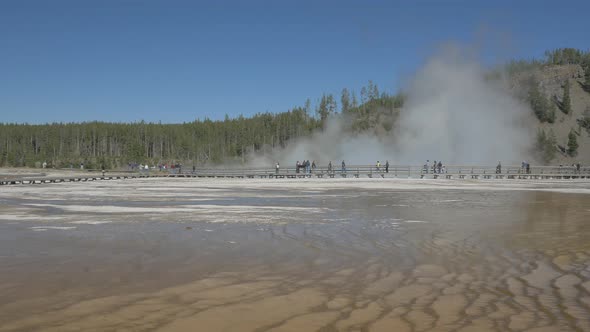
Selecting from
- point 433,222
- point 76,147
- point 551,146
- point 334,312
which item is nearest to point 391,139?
point 551,146

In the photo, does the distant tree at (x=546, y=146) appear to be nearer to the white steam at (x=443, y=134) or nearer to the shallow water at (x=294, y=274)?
the white steam at (x=443, y=134)

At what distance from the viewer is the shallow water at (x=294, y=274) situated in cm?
527

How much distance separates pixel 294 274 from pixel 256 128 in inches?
5998

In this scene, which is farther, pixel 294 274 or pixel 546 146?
pixel 546 146

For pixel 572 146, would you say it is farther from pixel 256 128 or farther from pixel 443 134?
pixel 256 128

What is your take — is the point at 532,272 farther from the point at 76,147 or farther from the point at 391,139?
the point at 76,147

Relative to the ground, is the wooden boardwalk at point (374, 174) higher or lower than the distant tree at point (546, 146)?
lower

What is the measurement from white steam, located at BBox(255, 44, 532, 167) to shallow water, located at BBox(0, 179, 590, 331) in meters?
104

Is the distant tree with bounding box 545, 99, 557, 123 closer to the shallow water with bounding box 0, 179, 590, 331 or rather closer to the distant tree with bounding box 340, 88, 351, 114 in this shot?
the distant tree with bounding box 340, 88, 351, 114

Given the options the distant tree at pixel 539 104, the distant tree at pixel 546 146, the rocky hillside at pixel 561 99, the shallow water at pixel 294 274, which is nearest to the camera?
the shallow water at pixel 294 274

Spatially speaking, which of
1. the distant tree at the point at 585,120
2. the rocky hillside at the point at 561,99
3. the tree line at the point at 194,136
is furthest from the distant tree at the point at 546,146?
the tree line at the point at 194,136

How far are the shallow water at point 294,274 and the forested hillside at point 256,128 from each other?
127 metres

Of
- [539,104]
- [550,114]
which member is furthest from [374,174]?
[539,104]

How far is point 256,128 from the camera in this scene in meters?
159
